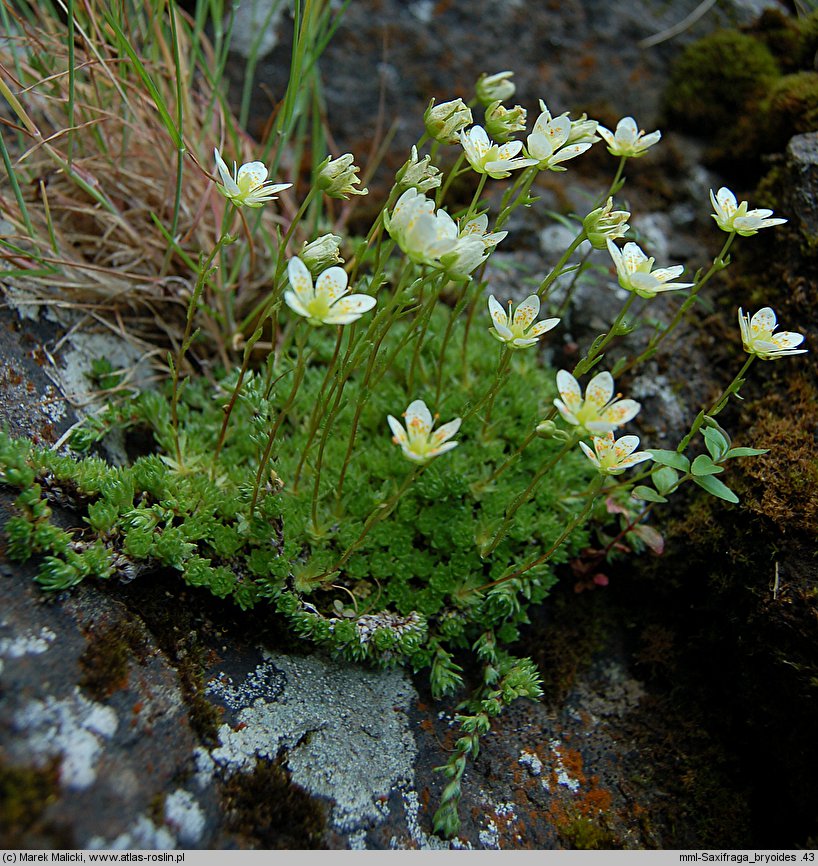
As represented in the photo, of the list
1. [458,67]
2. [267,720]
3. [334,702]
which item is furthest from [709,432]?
[458,67]

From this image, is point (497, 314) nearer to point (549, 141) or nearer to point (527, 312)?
point (527, 312)

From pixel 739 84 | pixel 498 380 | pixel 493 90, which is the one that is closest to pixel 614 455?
pixel 498 380

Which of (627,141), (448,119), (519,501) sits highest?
(448,119)

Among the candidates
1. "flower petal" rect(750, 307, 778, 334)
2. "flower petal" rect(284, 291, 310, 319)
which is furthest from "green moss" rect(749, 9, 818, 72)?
"flower petal" rect(284, 291, 310, 319)

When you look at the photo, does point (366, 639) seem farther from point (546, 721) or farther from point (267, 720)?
point (546, 721)

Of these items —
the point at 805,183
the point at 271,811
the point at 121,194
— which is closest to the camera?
the point at 271,811

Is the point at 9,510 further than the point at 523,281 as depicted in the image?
No
